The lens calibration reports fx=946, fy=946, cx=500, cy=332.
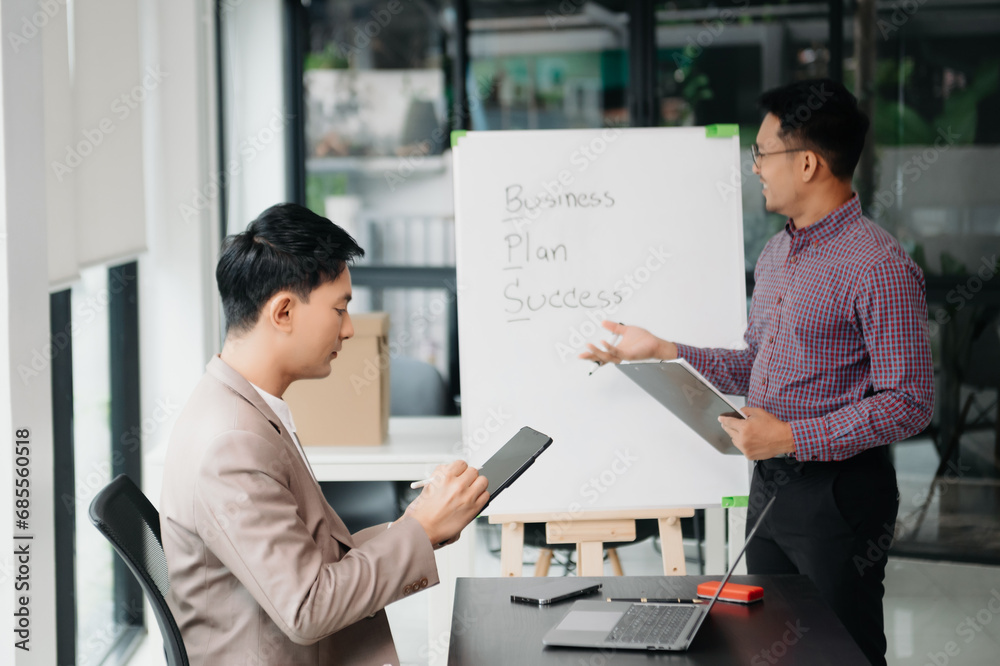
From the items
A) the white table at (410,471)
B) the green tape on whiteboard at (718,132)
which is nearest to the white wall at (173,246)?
the white table at (410,471)

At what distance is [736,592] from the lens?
164 centimetres

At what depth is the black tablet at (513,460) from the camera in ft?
4.89

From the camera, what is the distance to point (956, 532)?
165 inches

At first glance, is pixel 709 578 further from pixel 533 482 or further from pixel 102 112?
pixel 102 112

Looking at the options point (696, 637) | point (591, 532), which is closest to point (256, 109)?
point (591, 532)

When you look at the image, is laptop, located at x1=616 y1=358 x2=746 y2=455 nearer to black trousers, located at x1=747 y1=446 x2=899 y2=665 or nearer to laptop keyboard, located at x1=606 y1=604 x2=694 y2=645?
black trousers, located at x1=747 y1=446 x2=899 y2=665

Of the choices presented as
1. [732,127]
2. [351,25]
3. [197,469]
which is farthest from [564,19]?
[197,469]

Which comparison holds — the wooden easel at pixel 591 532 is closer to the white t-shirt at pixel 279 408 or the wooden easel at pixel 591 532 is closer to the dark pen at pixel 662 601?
the dark pen at pixel 662 601

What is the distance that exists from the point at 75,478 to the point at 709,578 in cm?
179

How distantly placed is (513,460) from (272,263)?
51 cm

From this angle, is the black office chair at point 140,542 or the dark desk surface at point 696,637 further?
the dark desk surface at point 696,637

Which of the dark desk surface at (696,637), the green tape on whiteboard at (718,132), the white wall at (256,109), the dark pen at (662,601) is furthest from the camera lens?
the white wall at (256,109)

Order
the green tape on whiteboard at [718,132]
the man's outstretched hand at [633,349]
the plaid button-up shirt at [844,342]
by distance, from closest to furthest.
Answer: the plaid button-up shirt at [844,342] → the man's outstretched hand at [633,349] → the green tape on whiteboard at [718,132]

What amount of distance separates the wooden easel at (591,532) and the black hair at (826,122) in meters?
1.00
